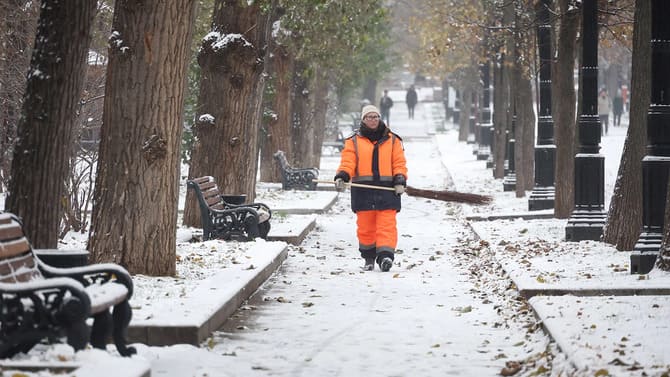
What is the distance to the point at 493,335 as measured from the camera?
34.0 ft

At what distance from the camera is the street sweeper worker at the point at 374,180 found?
15.2m

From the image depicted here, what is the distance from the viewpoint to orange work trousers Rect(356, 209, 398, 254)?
15156mm

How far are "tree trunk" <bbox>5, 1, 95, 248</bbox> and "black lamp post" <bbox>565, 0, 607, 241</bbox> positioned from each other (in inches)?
325

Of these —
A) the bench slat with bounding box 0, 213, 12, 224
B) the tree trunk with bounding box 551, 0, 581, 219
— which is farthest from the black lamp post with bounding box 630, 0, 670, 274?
the tree trunk with bounding box 551, 0, 581, 219

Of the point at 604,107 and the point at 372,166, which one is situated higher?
the point at 604,107

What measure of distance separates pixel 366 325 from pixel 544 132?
13.3 meters

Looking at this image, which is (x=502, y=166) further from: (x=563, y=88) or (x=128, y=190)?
(x=128, y=190)

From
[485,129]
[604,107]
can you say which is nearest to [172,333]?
[485,129]

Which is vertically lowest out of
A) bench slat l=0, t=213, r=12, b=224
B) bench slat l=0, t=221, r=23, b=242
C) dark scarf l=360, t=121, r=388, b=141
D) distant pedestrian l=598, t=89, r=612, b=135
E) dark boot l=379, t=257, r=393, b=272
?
dark boot l=379, t=257, r=393, b=272

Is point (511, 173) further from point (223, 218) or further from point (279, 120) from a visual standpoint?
point (223, 218)

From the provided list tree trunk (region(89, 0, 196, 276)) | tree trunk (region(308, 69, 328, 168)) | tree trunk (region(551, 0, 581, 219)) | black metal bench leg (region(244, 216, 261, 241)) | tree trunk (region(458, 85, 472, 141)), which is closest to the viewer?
tree trunk (region(89, 0, 196, 276))

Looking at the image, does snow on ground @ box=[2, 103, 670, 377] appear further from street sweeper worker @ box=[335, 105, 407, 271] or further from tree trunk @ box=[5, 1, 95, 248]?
tree trunk @ box=[5, 1, 95, 248]

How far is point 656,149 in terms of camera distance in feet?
42.4

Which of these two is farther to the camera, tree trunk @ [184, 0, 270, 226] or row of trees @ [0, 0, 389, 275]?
tree trunk @ [184, 0, 270, 226]
